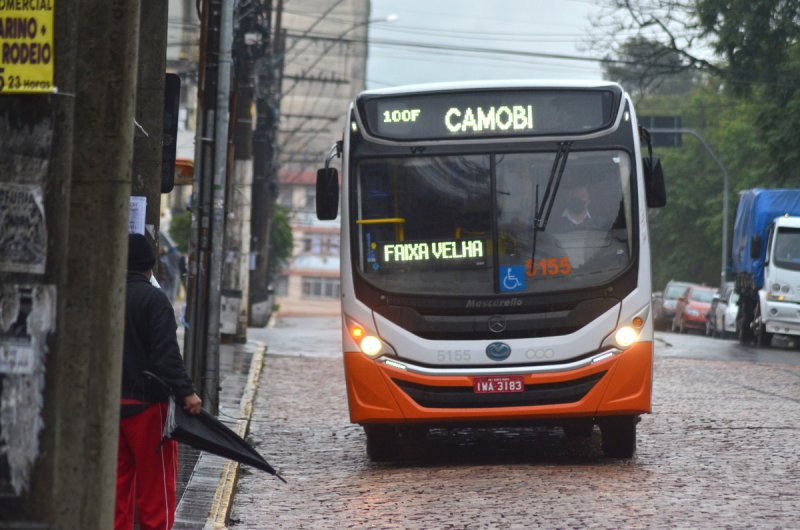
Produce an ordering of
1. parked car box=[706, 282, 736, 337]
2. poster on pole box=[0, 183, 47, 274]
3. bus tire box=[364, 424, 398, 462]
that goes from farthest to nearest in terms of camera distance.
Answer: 1. parked car box=[706, 282, 736, 337]
2. bus tire box=[364, 424, 398, 462]
3. poster on pole box=[0, 183, 47, 274]

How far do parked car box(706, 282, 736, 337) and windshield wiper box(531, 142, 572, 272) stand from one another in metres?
29.1

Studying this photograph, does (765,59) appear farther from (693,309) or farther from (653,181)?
(653,181)

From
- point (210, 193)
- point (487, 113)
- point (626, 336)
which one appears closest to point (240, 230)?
point (210, 193)

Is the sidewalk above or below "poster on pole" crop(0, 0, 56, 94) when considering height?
below

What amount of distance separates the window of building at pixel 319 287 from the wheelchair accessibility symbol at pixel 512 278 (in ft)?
385

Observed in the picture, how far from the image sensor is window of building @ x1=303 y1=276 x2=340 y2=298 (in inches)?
5108

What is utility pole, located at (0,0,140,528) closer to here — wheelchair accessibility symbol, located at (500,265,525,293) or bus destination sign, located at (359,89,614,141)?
wheelchair accessibility symbol, located at (500,265,525,293)

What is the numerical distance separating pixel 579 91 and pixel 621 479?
10.1ft

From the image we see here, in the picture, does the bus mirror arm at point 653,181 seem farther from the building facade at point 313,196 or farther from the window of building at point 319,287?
the window of building at point 319,287

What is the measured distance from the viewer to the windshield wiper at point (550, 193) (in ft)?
39.7

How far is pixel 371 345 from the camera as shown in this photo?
477 inches

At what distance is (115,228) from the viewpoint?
5.61 metres

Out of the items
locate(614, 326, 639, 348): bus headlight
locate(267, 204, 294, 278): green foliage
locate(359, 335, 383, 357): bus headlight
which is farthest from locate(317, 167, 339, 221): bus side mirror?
locate(267, 204, 294, 278): green foliage

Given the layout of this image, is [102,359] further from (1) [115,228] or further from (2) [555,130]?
(2) [555,130]
